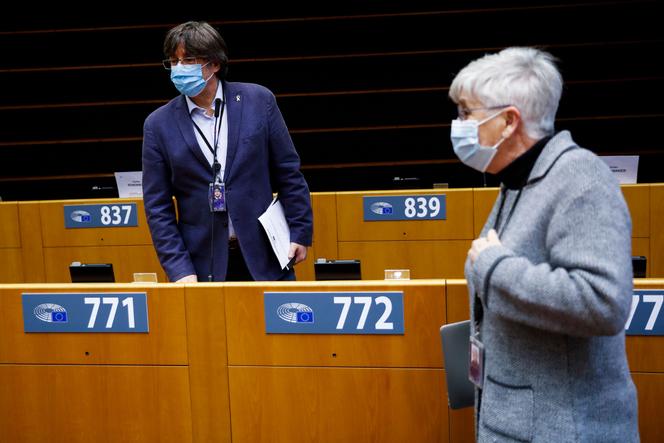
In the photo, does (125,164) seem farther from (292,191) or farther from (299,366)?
(299,366)

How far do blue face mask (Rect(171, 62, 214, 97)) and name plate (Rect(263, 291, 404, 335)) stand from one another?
2.45 ft

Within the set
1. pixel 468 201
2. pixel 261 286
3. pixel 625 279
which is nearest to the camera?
pixel 625 279

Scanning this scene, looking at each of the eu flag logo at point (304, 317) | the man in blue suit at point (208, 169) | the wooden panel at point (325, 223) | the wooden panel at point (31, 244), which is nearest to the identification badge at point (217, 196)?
the man in blue suit at point (208, 169)

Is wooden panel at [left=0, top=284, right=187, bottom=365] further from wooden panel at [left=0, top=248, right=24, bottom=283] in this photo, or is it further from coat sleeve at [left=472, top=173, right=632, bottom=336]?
wooden panel at [left=0, top=248, right=24, bottom=283]

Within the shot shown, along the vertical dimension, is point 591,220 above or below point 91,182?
above

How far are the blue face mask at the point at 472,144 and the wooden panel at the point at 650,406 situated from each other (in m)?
0.87

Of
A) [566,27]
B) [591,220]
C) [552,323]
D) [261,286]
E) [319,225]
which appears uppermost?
[566,27]

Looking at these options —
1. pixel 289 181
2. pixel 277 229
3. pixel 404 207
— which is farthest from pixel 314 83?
pixel 277 229

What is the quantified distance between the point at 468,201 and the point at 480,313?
304 cm

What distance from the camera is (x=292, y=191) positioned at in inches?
96.7

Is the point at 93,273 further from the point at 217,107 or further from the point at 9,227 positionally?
the point at 9,227

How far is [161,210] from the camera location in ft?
7.70

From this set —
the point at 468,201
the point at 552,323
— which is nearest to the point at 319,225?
the point at 468,201

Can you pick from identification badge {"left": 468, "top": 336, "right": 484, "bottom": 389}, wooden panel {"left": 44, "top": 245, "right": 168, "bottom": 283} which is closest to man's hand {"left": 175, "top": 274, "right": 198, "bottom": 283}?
identification badge {"left": 468, "top": 336, "right": 484, "bottom": 389}
